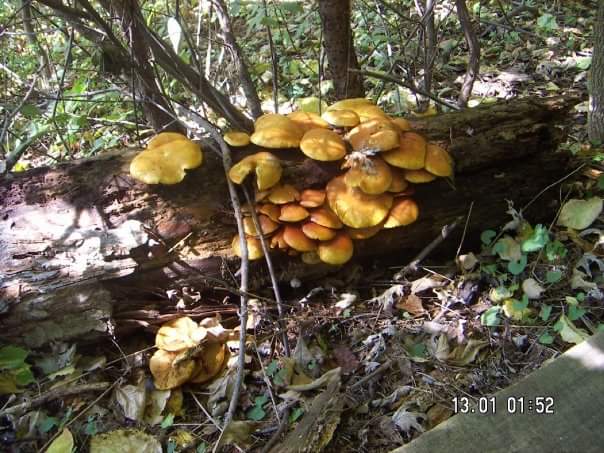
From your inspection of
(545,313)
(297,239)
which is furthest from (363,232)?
(545,313)

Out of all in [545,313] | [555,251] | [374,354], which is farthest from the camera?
[555,251]

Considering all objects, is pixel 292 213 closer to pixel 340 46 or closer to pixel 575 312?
pixel 575 312

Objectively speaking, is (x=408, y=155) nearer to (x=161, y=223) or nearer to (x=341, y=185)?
(x=341, y=185)

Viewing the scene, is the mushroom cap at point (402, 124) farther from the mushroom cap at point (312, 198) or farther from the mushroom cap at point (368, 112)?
the mushroom cap at point (312, 198)

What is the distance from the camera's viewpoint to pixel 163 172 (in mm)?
2932

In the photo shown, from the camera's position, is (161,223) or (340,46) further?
(340,46)

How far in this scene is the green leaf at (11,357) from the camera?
2.84 m

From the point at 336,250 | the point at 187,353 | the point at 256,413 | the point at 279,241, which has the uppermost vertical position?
the point at 279,241

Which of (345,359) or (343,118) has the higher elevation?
(343,118)

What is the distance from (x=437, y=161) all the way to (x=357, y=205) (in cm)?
57

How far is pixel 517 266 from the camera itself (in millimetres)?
3051

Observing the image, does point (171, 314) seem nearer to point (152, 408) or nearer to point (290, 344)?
point (152, 408)

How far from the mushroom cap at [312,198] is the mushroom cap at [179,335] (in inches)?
39.2

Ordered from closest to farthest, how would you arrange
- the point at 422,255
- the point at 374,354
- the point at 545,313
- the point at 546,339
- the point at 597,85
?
1. the point at 546,339
2. the point at 545,313
3. the point at 374,354
4. the point at 422,255
5. the point at 597,85
